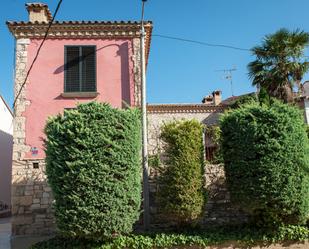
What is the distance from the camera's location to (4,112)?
60.0ft

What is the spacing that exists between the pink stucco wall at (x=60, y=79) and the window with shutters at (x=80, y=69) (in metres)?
0.17

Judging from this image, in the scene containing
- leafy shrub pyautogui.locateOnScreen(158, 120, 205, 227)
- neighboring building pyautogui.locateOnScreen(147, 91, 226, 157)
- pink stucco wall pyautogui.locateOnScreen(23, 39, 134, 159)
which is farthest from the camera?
neighboring building pyautogui.locateOnScreen(147, 91, 226, 157)

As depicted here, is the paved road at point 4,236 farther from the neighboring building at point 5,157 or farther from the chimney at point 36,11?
the chimney at point 36,11

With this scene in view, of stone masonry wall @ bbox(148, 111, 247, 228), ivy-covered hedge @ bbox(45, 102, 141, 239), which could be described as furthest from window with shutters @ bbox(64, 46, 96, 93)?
ivy-covered hedge @ bbox(45, 102, 141, 239)

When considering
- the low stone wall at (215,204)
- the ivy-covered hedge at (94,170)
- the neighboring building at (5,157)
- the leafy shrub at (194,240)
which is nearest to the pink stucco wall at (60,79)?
the ivy-covered hedge at (94,170)

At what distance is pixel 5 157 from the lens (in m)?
18.0

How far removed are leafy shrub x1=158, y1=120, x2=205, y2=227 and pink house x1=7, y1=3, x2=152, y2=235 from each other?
11.5ft

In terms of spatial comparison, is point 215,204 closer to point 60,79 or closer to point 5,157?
point 60,79

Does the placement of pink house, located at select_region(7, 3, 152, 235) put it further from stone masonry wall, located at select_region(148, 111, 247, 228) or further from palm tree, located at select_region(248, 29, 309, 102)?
palm tree, located at select_region(248, 29, 309, 102)

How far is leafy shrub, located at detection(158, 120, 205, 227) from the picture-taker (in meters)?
7.99

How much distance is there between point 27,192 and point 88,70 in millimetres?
4816

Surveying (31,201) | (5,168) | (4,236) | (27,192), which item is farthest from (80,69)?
(5,168)

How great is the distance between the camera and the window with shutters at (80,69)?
1155 cm

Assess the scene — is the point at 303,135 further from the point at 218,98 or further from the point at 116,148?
the point at 218,98
